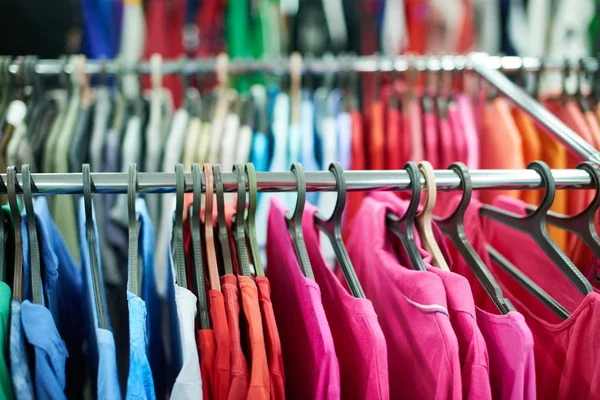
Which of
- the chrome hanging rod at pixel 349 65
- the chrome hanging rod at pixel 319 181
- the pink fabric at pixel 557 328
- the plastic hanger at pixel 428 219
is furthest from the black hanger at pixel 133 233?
the chrome hanging rod at pixel 349 65

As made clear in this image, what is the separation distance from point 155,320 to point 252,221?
0.20m

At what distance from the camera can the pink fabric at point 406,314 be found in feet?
1.63

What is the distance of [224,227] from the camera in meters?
0.62

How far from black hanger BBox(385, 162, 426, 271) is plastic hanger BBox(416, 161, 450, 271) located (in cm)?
1

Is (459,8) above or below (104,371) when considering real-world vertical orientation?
above

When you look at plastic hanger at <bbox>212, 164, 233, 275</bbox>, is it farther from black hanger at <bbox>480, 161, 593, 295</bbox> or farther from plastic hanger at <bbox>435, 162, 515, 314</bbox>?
black hanger at <bbox>480, 161, 593, 295</bbox>

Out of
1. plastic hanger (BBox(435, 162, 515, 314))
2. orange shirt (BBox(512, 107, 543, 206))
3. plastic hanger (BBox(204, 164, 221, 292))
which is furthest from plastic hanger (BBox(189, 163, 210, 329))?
orange shirt (BBox(512, 107, 543, 206))

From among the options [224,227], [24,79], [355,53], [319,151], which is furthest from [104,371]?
[355,53]

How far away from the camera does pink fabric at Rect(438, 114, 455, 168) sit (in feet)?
3.26

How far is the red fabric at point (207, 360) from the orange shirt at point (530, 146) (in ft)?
2.29

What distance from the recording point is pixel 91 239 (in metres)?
0.59

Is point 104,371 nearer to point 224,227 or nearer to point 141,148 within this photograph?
point 224,227

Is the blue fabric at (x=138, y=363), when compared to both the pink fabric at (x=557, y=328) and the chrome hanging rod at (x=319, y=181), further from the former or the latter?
the pink fabric at (x=557, y=328)

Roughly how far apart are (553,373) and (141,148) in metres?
0.77
